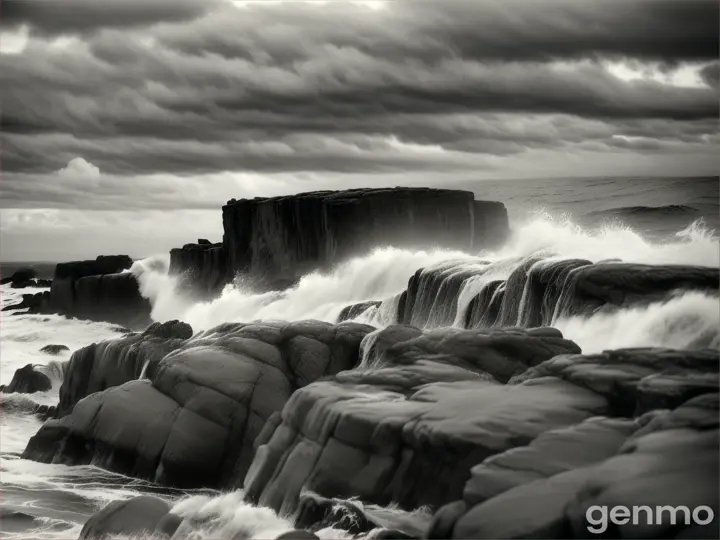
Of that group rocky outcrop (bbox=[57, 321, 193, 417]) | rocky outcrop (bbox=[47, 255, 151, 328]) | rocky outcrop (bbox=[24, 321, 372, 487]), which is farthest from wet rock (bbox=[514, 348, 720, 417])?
rocky outcrop (bbox=[47, 255, 151, 328])

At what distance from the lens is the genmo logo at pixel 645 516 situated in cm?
1218

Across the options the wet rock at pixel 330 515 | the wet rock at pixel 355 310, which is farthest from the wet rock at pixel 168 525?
the wet rock at pixel 355 310

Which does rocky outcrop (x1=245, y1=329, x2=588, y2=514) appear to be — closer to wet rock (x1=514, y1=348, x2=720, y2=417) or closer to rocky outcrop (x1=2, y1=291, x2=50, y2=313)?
wet rock (x1=514, y1=348, x2=720, y2=417)

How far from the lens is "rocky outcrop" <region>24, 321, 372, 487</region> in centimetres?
2452

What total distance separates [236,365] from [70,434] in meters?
5.76

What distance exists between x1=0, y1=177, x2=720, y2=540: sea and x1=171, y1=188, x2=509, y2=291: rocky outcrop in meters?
1.80

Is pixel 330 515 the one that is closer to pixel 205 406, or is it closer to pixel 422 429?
pixel 422 429

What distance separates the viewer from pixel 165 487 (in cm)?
2445

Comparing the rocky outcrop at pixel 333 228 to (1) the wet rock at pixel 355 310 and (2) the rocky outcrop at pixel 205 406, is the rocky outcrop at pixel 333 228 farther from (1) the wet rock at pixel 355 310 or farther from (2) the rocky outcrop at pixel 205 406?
(2) the rocky outcrop at pixel 205 406

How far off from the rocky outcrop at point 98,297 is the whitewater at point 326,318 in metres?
9.71

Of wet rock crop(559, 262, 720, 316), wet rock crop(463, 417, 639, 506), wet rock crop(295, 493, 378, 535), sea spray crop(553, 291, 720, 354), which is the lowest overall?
wet rock crop(295, 493, 378, 535)

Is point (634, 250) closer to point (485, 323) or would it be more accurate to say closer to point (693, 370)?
point (485, 323)

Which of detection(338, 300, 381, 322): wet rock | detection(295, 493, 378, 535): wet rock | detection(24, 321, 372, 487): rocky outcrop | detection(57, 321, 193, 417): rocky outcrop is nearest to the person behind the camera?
detection(295, 493, 378, 535): wet rock

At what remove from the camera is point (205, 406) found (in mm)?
24922
